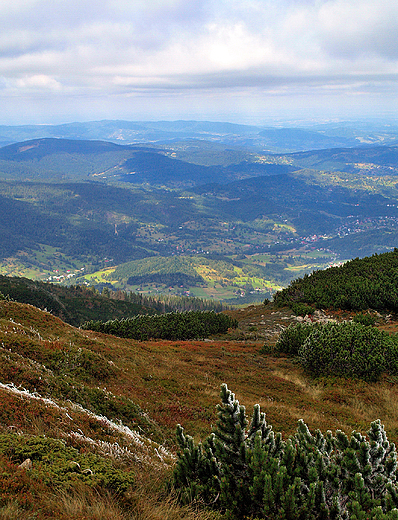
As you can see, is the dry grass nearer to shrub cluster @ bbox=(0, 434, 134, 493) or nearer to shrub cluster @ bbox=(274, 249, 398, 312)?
shrub cluster @ bbox=(0, 434, 134, 493)

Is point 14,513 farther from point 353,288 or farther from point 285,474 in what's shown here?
point 353,288

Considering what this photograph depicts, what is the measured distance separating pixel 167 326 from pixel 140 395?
991 inches

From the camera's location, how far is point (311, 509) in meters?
5.57

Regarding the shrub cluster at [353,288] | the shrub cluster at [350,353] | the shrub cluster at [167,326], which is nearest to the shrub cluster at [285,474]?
the shrub cluster at [350,353]

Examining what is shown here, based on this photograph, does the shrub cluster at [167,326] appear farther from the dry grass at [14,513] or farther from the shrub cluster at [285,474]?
the dry grass at [14,513]

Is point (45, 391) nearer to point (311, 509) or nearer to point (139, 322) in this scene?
point (311, 509)

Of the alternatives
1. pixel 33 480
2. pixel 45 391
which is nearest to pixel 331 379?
pixel 45 391

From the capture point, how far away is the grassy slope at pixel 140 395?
26.0ft

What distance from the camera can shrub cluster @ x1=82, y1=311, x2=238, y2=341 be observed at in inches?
1486

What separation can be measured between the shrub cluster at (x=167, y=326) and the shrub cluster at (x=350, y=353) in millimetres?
17674

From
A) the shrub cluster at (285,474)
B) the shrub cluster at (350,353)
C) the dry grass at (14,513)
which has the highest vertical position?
the dry grass at (14,513)

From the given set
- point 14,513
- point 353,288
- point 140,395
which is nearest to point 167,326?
point 353,288

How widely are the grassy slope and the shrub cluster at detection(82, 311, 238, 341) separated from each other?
36.6 feet

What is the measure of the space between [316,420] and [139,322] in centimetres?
2833
